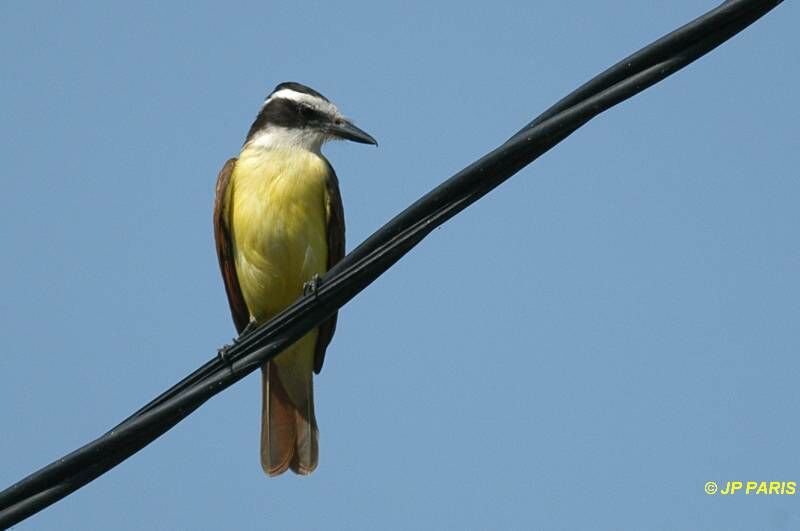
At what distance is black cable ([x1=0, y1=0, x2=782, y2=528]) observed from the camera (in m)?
3.78

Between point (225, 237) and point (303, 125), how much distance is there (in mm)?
875

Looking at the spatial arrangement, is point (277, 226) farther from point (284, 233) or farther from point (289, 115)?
point (289, 115)

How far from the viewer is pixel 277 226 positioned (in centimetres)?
711

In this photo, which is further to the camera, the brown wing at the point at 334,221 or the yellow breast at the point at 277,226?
the brown wing at the point at 334,221

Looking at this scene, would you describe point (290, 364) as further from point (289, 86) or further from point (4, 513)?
point (4, 513)

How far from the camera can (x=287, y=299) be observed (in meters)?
7.30

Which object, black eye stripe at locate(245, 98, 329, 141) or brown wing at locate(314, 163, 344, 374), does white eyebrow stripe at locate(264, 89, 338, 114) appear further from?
brown wing at locate(314, 163, 344, 374)

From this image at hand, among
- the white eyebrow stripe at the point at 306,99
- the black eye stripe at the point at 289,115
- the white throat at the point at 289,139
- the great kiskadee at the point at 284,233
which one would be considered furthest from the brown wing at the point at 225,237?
the white eyebrow stripe at the point at 306,99

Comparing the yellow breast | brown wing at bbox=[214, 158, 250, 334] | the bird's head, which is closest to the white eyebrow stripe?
the bird's head

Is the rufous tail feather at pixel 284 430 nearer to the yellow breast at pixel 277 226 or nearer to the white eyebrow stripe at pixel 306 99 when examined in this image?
the yellow breast at pixel 277 226

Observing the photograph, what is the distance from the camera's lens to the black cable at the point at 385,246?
149 inches

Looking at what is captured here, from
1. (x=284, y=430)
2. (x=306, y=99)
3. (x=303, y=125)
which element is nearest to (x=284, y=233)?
(x=303, y=125)

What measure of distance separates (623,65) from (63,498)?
2.34 meters

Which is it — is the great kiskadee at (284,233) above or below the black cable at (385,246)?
above
